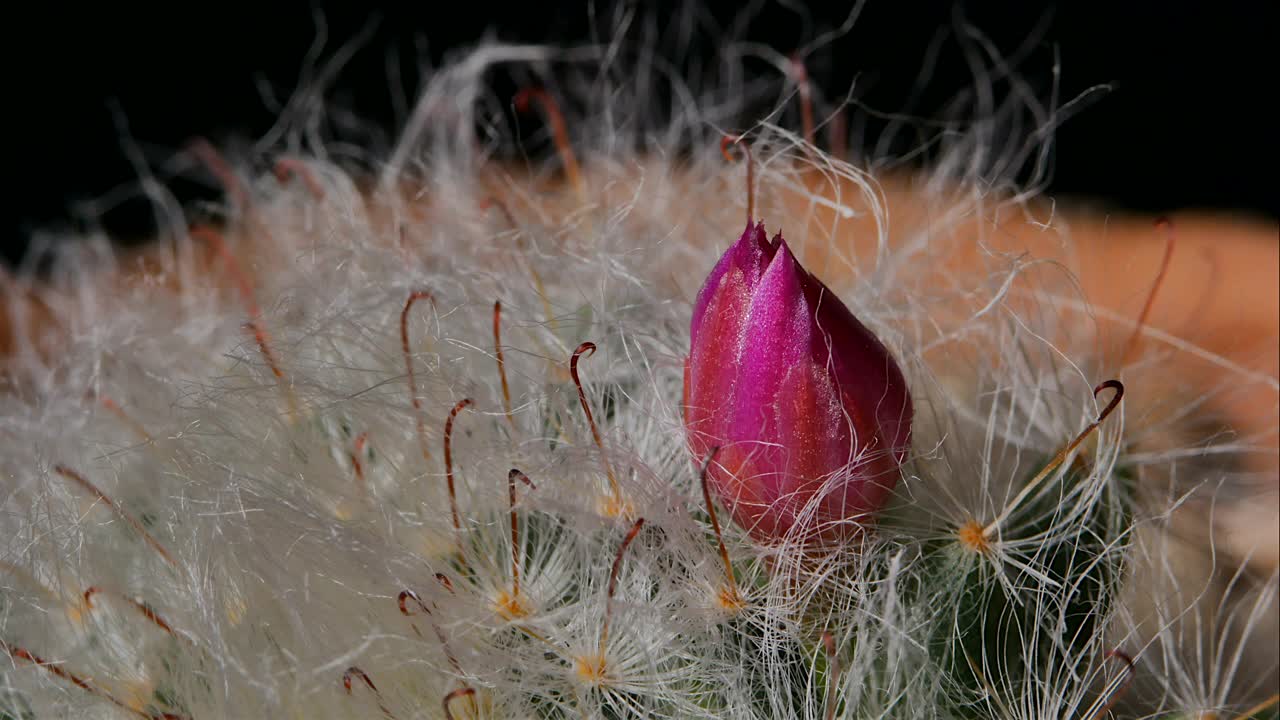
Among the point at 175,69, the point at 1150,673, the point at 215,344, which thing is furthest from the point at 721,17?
the point at 1150,673

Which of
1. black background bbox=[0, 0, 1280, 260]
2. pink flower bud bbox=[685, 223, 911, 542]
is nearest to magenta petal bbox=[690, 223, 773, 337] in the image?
pink flower bud bbox=[685, 223, 911, 542]

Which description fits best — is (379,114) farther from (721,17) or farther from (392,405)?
(392,405)

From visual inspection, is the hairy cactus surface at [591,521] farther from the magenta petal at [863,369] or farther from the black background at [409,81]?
the black background at [409,81]

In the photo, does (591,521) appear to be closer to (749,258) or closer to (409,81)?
(749,258)

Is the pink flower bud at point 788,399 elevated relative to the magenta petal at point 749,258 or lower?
lower

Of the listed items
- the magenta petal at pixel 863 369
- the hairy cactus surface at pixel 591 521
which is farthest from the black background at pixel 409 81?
the magenta petal at pixel 863 369
